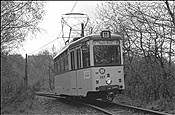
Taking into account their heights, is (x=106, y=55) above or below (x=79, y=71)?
above

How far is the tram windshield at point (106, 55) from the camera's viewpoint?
39.2 ft

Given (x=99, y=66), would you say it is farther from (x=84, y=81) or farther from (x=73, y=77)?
(x=73, y=77)

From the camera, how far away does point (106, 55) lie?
1202cm

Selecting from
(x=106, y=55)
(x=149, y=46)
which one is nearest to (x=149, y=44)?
(x=149, y=46)

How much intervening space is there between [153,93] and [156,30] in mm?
3185

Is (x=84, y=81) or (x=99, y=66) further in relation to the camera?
(x=84, y=81)

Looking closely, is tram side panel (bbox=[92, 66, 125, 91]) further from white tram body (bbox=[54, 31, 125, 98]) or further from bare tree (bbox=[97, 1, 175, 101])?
bare tree (bbox=[97, 1, 175, 101])

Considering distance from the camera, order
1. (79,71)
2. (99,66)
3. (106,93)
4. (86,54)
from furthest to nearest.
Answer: (79,71) → (106,93) → (86,54) → (99,66)

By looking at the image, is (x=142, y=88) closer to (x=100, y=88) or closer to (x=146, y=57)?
(x=146, y=57)

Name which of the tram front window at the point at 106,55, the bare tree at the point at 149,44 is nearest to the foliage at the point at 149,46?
the bare tree at the point at 149,44

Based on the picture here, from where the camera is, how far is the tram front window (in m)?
12.0

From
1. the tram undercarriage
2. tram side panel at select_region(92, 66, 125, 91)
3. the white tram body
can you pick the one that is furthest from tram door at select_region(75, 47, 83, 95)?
tram side panel at select_region(92, 66, 125, 91)

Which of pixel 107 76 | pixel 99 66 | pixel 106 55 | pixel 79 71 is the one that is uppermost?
pixel 106 55

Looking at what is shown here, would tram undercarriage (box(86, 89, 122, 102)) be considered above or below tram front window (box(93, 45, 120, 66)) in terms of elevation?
below
